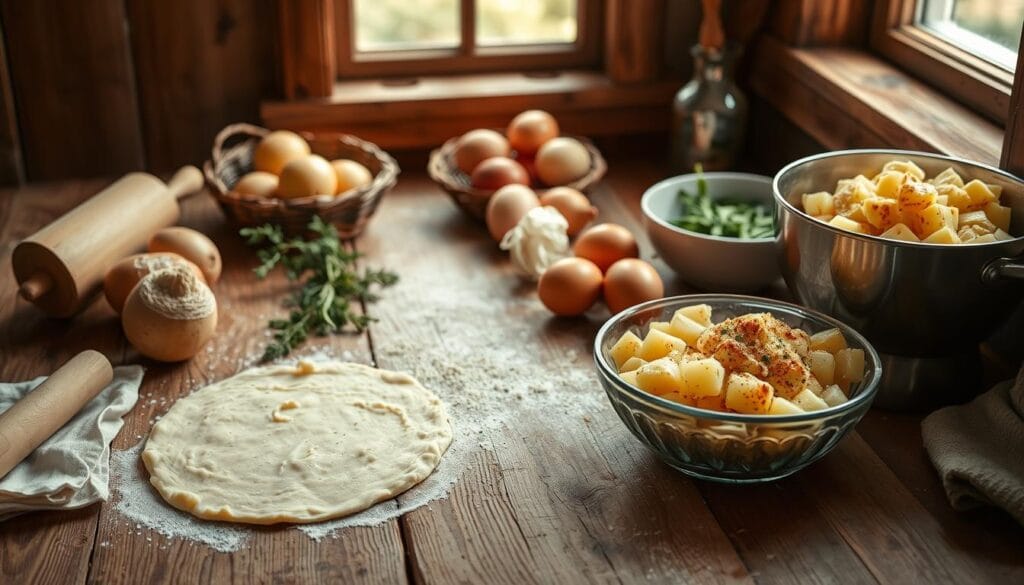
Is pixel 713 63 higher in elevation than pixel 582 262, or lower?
higher

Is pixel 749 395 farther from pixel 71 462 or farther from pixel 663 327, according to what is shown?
pixel 71 462

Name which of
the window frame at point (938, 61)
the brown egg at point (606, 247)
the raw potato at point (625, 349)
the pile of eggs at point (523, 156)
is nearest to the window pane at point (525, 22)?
the pile of eggs at point (523, 156)

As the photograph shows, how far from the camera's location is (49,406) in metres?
1.28

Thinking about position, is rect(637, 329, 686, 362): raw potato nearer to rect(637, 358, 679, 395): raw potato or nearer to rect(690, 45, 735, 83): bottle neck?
rect(637, 358, 679, 395): raw potato

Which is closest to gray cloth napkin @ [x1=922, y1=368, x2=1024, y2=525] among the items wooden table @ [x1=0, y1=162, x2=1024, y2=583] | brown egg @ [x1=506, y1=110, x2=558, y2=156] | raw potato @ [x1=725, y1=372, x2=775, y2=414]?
wooden table @ [x1=0, y1=162, x2=1024, y2=583]

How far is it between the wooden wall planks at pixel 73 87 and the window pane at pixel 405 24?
0.45 meters

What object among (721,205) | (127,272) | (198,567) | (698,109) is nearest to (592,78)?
(698,109)

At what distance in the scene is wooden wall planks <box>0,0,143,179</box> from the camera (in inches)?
78.7

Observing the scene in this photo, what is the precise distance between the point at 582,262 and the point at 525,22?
817mm

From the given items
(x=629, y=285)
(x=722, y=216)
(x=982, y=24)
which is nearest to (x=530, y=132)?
(x=722, y=216)

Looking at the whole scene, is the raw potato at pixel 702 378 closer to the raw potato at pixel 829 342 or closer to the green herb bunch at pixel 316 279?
the raw potato at pixel 829 342

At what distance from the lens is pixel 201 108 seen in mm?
2133

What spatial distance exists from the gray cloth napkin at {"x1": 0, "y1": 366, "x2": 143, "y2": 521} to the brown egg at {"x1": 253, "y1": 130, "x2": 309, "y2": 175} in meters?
0.60

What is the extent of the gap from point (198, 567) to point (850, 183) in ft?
2.95
